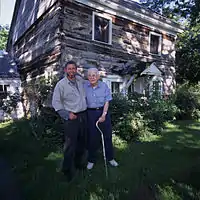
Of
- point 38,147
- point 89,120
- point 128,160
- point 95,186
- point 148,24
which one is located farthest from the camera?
point 148,24

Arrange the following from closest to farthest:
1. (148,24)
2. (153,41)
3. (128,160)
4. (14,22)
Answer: (128,160)
(148,24)
(153,41)
(14,22)

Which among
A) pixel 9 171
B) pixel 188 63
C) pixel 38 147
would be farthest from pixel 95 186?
pixel 188 63

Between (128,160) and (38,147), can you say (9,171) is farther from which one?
(128,160)

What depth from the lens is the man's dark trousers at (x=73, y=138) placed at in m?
2.53

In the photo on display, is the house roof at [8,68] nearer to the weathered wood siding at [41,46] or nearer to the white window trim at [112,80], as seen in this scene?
the weathered wood siding at [41,46]

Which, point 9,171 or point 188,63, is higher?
point 188,63

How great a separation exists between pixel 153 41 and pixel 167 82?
241cm

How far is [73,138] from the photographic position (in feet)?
8.33

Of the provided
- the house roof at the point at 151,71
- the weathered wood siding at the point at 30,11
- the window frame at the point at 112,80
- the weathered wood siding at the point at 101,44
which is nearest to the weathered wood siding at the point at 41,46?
the weathered wood siding at the point at 30,11

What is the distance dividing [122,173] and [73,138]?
1.06 meters

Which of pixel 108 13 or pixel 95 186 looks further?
pixel 108 13

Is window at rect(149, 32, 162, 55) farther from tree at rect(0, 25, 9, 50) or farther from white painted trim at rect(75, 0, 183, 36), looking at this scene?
tree at rect(0, 25, 9, 50)

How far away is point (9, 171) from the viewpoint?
298 centimetres

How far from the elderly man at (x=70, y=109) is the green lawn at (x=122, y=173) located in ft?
1.20
